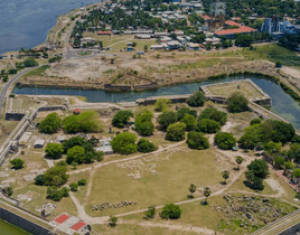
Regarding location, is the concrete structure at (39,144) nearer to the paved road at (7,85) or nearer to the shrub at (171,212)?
the paved road at (7,85)

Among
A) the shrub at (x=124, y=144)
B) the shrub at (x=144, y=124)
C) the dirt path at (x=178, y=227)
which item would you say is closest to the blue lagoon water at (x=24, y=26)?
the shrub at (x=144, y=124)

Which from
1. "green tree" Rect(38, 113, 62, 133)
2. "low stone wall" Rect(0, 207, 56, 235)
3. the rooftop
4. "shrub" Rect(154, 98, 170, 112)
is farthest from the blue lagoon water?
"low stone wall" Rect(0, 207, 56, 235)

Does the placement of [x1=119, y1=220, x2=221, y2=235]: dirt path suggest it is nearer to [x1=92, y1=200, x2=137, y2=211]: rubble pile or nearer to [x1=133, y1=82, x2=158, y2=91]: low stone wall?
[x1=92, y1=200, x2=137, y2=211]: rubble pile

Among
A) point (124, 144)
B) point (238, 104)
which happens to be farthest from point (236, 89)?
point (124, 144)

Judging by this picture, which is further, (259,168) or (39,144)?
(39,144)

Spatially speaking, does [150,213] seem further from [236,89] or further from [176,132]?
[236,89]

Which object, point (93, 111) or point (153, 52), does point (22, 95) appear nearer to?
point (93, 111)
